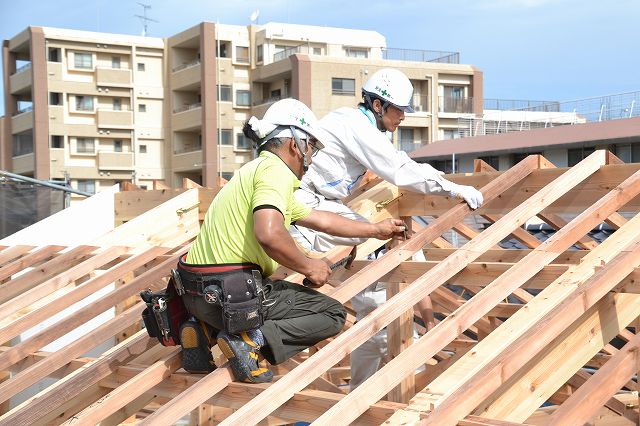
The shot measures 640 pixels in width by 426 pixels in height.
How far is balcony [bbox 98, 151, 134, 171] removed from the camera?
161 feet

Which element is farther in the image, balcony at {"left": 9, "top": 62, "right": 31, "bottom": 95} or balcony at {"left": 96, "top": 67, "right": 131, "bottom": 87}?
balcony at {"left": 9, "top": 62, "right": 31, "bottom": 95}

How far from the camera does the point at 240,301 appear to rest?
4.24 meters

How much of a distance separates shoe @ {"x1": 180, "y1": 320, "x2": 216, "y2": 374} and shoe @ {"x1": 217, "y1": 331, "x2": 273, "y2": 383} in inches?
8.7

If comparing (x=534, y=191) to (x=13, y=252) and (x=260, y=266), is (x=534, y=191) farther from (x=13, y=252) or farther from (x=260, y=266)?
(x=13, y=252)

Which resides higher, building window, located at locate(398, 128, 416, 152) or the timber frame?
building window, located at locate(398, 128, 416, 152)

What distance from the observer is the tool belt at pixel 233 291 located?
4.22 meters

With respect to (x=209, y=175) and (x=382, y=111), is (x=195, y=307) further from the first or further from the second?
(x=209, y=175)

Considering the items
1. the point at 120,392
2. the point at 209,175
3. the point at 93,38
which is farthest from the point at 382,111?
the point at 93,38

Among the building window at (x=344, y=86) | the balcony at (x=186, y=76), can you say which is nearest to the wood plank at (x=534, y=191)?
the building window at (x=344, y=86)

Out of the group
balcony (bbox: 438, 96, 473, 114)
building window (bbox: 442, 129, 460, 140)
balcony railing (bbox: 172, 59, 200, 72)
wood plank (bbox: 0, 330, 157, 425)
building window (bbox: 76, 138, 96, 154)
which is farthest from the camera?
building window (bbox: 76, 138, 96, 154)

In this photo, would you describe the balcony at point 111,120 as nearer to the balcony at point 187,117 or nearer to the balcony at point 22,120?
the balcony at point 187,117

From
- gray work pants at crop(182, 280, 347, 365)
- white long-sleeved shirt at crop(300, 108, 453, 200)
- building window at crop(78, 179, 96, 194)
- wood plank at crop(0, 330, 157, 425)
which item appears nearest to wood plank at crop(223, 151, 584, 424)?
gray work pants at crop(182, 280, 347, 365)

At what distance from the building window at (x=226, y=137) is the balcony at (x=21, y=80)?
11.7 metres

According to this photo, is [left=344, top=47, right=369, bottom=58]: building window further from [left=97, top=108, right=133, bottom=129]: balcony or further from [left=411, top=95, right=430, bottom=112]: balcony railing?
[left=97, top=108, right=133, bottom=129]: balcony
